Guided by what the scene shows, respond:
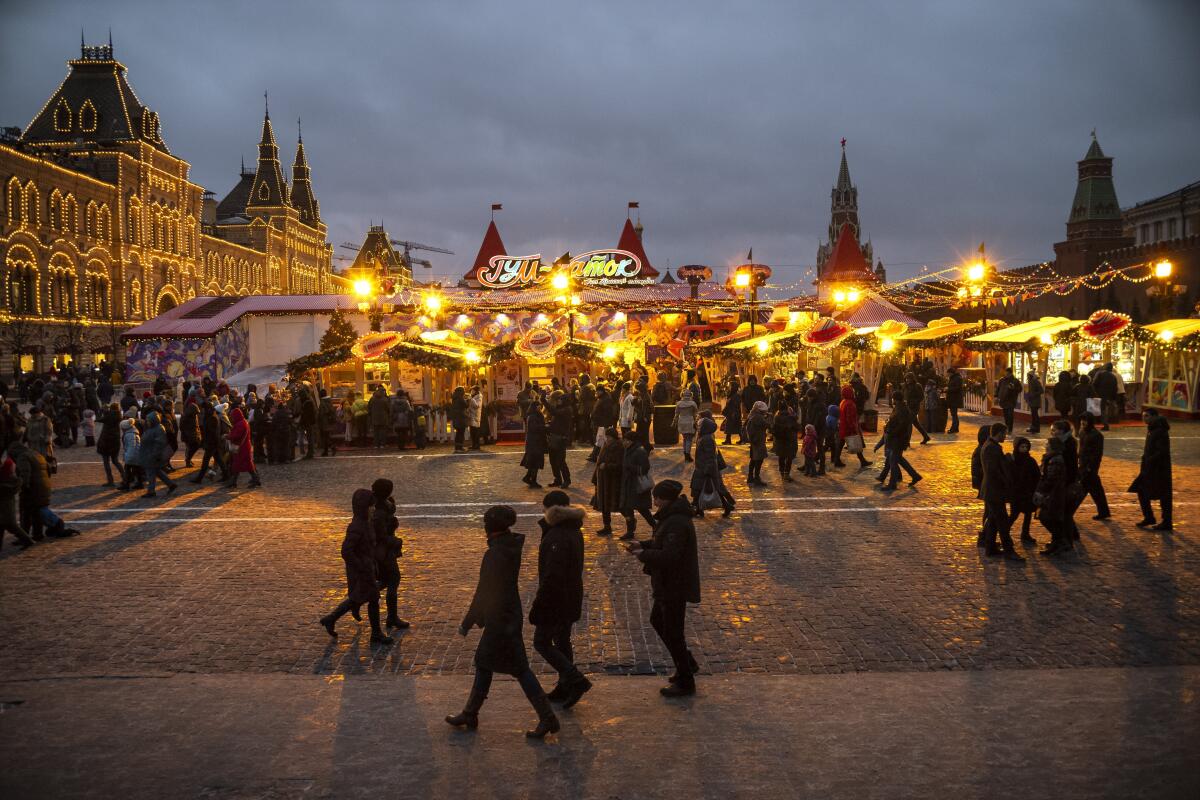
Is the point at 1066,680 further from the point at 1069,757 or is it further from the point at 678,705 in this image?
the point at 678,705

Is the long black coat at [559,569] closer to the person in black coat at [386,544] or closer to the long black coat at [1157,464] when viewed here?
the person in black coat at [386,544]

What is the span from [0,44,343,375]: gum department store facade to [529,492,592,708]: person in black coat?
159 feet

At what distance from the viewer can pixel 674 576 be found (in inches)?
237

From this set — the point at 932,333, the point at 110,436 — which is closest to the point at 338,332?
the point at 110,436

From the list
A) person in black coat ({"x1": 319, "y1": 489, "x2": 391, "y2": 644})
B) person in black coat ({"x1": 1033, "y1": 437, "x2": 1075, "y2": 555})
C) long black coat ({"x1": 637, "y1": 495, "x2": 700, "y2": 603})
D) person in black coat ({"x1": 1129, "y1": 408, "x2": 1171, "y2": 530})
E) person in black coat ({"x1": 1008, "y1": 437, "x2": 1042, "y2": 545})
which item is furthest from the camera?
person in black coat ({"x1": 1129, "y1": 408, "x2": 1171, "y2": 530})

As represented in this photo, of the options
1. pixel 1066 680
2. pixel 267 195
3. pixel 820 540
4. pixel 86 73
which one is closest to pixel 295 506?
pixel 820 540

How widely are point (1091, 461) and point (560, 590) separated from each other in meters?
8.17

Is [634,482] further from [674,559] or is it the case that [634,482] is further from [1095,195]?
[1095,195]

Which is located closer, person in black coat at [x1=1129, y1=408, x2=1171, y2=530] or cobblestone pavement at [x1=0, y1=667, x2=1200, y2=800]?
cobblestone pavement at [x1=0, y1=667, x2=1200, y2=800]

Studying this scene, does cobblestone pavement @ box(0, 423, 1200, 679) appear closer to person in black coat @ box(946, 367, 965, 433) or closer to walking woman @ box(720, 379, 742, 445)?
walking woman @ box(720, 379, 742, 445)

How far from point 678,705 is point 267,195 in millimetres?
100186

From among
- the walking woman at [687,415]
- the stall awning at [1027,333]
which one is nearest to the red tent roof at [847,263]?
the stall awning at [1027,333]

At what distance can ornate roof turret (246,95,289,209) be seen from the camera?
95562 millimetres

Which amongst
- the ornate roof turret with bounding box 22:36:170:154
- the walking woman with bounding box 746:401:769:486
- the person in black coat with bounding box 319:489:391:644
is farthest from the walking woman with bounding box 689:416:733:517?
the ornate roof turret with bounding box 22:36:170:154
